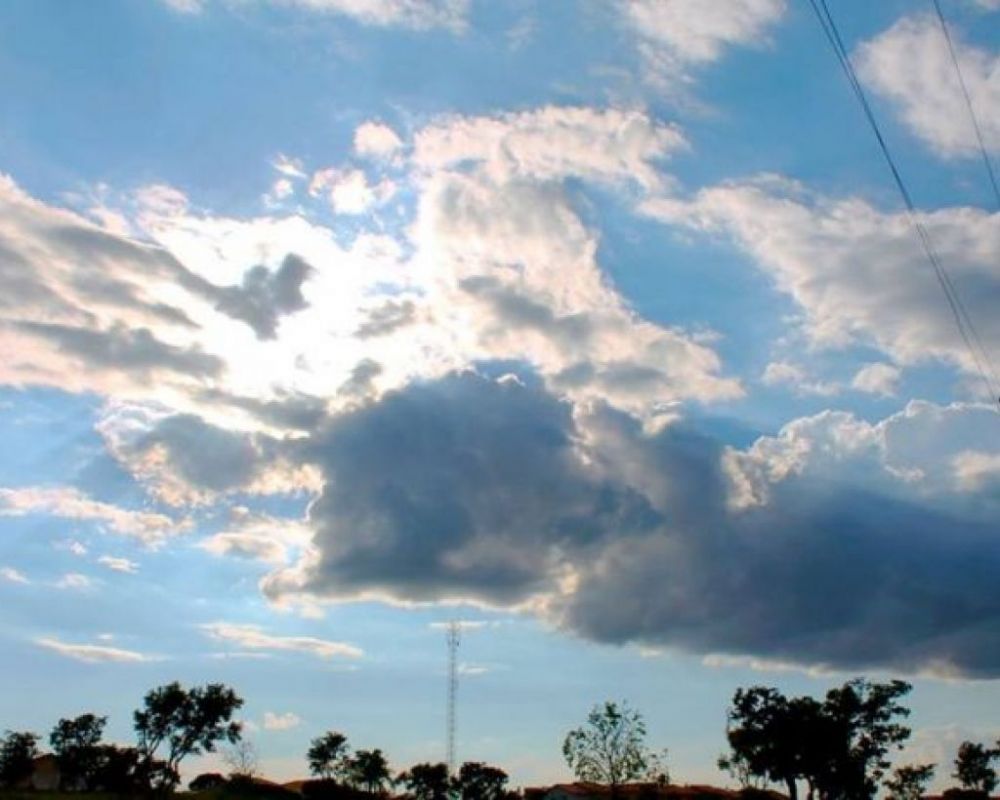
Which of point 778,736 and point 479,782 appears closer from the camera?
point 778,736

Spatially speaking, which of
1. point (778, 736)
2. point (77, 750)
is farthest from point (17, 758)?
point (778, 736)

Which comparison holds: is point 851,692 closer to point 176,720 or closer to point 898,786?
point 898,786

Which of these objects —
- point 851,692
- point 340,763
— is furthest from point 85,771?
point 851,692

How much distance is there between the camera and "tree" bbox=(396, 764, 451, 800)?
154625 mm

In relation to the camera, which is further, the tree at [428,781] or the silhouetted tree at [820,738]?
the tree at [428,781]

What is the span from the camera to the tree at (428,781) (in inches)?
6088

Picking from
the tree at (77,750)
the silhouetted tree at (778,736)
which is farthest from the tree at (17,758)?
the silhouetted tree at (778,736)

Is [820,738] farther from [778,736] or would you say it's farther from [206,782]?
[206,782]

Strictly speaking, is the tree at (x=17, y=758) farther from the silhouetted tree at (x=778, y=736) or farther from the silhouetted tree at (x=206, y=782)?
the silhouetted tree at (x=778, y=736)

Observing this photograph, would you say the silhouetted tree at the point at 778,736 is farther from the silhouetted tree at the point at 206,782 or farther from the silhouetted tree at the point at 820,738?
the silhouetted tree at the point at 206,782

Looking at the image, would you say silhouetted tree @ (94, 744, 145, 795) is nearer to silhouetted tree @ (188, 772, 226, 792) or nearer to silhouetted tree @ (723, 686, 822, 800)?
silhouetted tree @ (188, 772, 226, 792)

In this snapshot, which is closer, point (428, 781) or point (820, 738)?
point (820, 738)

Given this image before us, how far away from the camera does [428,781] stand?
155 metres

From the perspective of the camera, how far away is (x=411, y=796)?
15450 centimetres
